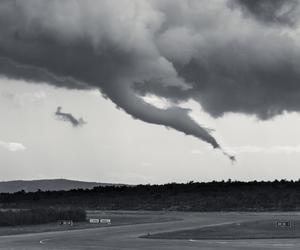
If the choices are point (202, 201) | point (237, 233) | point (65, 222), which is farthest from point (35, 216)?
point (202, 201)

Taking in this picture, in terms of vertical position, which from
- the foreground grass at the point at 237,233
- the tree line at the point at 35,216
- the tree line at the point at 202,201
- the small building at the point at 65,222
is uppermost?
the tree line at the point at 202,201

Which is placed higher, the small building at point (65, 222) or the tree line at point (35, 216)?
the tree line at point (35, 216)

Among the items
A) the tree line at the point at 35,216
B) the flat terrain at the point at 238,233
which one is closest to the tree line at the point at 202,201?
the tree line at the point at 35,216

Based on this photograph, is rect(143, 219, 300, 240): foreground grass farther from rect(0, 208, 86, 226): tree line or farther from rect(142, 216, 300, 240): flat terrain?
rect(0, 208, 86, 226): tree line

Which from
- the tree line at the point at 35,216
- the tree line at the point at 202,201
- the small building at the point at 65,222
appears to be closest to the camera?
the tree line at the point at 35,216

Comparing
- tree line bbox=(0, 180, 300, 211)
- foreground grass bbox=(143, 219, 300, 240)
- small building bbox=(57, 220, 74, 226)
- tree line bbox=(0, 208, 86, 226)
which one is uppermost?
tree line bbox=(0, 180, 300, 211)

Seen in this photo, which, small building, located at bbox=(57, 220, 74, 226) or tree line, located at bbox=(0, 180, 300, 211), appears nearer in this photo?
small building, located at bbox=(57, 220, 74, 226)

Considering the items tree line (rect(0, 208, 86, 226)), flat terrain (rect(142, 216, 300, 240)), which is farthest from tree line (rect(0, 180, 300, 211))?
flat terrain (rect(142, 216, 300, 240))

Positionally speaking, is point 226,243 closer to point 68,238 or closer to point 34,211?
point 68,238

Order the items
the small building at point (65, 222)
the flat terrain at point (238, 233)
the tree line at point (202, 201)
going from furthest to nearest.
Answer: the tree line at point (202, 201) → the small building at point (65, 222) → the flat terrain at point (238, 233)

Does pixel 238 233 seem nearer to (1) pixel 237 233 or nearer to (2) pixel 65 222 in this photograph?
(1) pixel 237 233

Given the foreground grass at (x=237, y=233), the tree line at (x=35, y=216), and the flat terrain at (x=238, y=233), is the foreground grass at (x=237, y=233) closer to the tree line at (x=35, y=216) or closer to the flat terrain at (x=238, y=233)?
the flat terrain at (x=238, y=233)

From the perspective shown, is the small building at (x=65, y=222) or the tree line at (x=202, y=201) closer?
the small building at (x=65, y=222)
